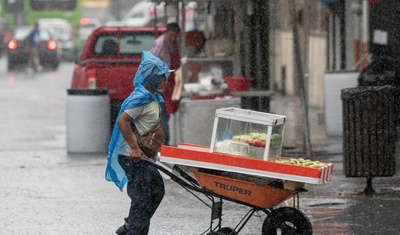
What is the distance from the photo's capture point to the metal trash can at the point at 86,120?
16109 millimetres

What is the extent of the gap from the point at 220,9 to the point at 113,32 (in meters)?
2.49

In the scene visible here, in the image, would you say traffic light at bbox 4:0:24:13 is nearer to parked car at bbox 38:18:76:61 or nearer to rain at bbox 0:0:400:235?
parked car at bbox 38:18:76:61

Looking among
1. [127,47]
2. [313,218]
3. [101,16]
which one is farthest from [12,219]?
[101,16]

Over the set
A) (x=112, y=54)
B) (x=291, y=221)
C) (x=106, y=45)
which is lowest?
(x=291, y=221)

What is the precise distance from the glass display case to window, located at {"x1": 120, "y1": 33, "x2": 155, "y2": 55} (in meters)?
9.14

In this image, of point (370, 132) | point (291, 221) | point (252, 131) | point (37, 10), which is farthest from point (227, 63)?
point (37, 10)

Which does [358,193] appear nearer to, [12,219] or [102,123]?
[12,219]

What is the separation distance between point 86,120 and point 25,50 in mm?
26496

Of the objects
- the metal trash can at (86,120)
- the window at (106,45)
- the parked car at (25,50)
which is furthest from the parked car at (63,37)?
the metal trash can at (86,120)

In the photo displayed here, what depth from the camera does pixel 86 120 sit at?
1612 centimetres

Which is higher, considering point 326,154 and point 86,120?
point 86,120

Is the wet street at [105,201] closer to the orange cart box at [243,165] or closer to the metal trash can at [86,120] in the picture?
the metal trash can at [86,120]

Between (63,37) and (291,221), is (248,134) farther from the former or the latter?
(63,37)

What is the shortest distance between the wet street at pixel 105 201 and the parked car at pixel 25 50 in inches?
→ 952
